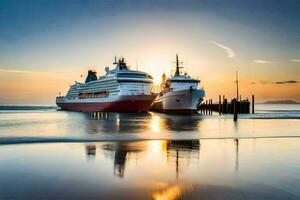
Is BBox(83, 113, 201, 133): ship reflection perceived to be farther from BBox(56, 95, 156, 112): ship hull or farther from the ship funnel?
the ship funnel

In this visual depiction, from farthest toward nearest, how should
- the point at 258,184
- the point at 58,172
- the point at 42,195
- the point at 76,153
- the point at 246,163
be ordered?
the point at 76,153, the point at 246,163, the point at 58,172, the point at 258,184, the point at 42,195

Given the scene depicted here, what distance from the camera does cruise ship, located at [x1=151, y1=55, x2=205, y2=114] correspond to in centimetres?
6325

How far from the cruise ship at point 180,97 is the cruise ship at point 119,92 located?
11.7ft

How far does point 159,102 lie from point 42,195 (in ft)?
232

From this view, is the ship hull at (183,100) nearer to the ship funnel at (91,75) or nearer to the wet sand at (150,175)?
the ship funnel at (91,75)

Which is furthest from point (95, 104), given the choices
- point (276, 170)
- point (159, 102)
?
point (276, 170)

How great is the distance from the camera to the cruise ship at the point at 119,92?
69125 mm

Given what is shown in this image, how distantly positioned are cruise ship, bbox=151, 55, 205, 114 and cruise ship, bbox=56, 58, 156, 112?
11.7ft

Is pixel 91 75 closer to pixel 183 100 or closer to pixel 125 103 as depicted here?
pixel 125 103

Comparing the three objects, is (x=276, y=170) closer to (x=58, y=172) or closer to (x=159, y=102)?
(x=58, y=172)

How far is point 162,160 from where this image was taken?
495 inches

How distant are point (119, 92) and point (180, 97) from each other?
1345 cm

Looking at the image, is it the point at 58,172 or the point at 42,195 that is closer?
the point at 42,195

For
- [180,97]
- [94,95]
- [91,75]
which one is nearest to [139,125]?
[180,97]
